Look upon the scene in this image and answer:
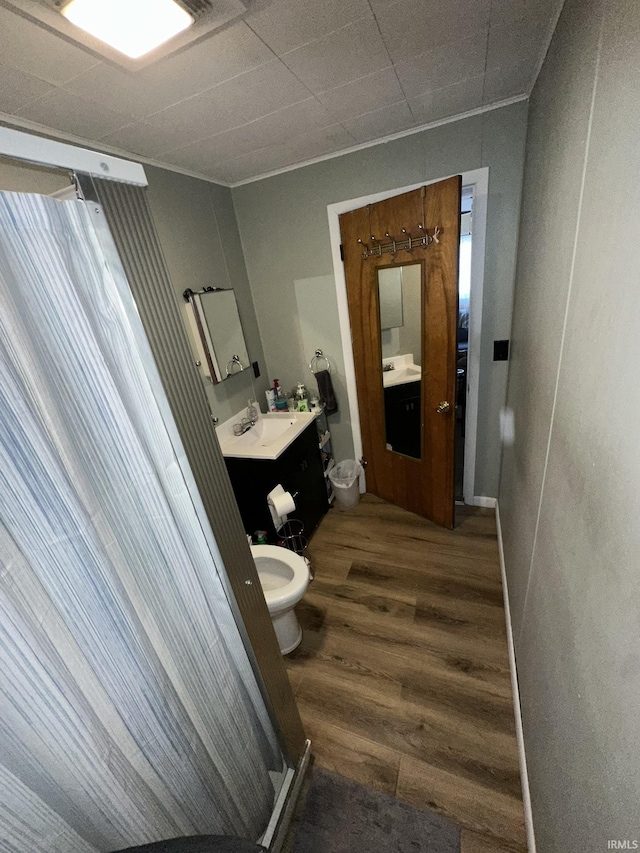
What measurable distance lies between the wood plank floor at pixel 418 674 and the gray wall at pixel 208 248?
1.26m

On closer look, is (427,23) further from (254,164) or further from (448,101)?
(254,164)

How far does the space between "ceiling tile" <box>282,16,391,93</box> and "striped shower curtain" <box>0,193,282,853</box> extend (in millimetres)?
1115

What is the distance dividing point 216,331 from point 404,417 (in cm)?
137

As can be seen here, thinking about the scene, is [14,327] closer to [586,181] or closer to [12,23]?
[12,23]

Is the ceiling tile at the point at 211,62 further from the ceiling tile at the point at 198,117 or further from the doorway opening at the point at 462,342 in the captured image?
the doorway opening at the point at 462,342

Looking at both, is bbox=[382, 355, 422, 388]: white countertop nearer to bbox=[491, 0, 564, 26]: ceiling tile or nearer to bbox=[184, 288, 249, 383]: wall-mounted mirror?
bbox=[184, 288, 249, 383]: wall-mounted mirror

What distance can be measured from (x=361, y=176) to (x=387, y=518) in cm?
224

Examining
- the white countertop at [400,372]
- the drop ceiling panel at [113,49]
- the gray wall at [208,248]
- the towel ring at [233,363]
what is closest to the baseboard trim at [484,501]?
the white countertop at [400,372]

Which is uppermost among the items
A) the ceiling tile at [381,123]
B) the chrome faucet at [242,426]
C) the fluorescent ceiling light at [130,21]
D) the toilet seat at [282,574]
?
the ceiling tile at [381,123]

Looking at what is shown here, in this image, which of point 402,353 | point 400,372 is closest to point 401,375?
point 400,372

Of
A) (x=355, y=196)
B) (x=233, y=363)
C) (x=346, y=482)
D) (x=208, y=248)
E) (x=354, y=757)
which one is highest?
(x=355, y=196)

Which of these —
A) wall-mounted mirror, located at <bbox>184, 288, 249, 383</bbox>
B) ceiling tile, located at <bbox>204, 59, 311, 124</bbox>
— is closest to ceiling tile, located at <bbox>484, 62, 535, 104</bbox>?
ceiling tile, located at <bbox>204, 59, 311, 124</bbox>

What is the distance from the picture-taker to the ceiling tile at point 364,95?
1313mm

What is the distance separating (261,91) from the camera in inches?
50.6
